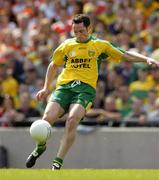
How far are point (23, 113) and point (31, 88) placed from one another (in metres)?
1.36

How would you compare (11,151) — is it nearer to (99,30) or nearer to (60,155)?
(99,30)

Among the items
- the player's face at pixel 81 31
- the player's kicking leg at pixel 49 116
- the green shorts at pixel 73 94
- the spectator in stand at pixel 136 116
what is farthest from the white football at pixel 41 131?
the spectator in stand at pixel 136 116

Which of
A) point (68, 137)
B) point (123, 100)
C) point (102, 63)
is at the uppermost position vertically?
point (102, 63)

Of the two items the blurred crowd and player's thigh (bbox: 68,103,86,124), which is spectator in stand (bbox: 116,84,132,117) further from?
player's thigh (bbox: 68,103,86,124)

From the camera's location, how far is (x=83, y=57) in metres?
12.8

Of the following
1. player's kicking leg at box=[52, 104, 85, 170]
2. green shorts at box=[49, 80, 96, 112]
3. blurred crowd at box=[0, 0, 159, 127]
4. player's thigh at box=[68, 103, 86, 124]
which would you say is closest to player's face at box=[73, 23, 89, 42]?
green shorts at box=[49, 80, 96, 112]

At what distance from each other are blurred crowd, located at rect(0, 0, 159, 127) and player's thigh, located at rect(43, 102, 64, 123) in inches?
180

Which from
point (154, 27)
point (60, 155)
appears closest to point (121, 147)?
point (154, 27)

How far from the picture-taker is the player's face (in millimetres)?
12656

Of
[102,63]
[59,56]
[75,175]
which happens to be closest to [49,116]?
[59,56]

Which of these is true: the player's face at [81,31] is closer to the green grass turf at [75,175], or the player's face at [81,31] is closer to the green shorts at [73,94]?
the green shorts at [73,94]

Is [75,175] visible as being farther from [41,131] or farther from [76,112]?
[76,112]

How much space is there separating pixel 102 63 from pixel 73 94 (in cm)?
638

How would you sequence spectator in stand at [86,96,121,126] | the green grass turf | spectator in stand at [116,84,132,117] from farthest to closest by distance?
spectator in stand at [116,84,132,117], spectator in stand at [86,96,121,126], the green grass turf
